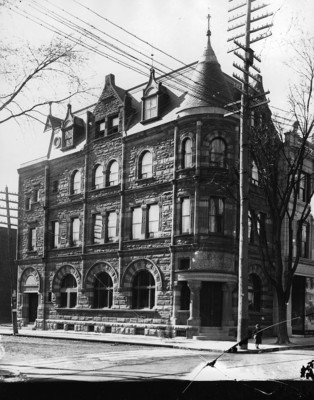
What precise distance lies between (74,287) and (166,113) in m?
13.1

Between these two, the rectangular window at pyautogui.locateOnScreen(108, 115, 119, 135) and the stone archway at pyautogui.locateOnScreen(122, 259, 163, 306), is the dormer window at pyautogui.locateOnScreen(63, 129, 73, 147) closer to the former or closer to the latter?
the rectangular window at pyautogui.locateOnScreen(108, 115, 119, 135)

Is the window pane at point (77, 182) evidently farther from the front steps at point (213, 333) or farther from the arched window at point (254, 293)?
the front steps at point (213, 333)

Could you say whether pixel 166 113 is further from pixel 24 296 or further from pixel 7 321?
pixel 7 321

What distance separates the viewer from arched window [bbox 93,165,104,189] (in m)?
34.9

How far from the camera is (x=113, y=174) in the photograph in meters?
34.1

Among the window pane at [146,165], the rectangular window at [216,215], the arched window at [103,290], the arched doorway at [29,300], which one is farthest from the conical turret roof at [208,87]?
the arched doorway at [29,300]

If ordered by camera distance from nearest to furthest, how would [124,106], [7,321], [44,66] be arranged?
1. [44,66]
2. [124,106]
3. [7,321]

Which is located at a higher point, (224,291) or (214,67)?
(214,67)

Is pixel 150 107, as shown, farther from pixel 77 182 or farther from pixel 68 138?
pixel 68 138

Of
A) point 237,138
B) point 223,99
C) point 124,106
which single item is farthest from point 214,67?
point 124,106

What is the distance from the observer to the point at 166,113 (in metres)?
31.4

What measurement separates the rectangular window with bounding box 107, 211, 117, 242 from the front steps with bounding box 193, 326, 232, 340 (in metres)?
8.86

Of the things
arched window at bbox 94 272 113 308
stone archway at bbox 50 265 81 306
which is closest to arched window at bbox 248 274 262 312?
arched window at bbox 94 272 113 308

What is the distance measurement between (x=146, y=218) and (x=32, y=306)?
43.9ft
